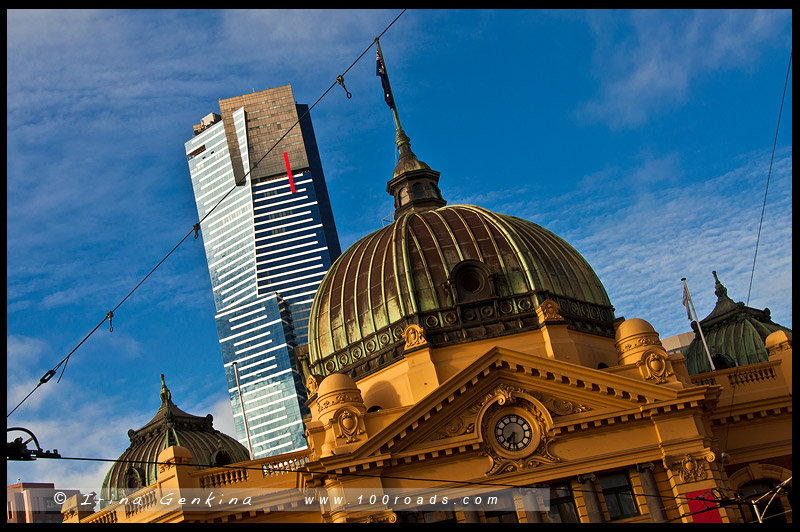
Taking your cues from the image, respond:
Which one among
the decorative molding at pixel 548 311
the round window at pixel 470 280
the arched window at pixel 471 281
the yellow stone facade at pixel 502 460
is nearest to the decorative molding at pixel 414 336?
the arched window at pixel 471 281

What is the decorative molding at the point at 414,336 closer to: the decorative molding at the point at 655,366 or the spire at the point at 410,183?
the decorative molding at the point at 655,366

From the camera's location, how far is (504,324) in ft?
144

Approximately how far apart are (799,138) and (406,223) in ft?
115

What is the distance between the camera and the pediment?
36688mm

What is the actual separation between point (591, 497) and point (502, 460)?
11.5ft

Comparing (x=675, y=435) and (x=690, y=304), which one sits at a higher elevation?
(x=690, y=304)

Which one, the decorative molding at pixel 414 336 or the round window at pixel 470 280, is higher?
the round window at pixel 470 280

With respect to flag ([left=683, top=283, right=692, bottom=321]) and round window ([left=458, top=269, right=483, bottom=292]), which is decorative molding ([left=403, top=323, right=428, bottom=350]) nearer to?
round window ([left=458, top=269, right=483, bottom=292])

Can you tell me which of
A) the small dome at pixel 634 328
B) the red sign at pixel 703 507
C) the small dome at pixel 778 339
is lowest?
the red sign at pixel 703 507

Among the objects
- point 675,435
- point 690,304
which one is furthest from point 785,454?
point 690,304

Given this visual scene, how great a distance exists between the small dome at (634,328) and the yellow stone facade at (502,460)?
5.70ft

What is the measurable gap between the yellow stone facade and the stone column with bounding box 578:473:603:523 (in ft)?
0.14

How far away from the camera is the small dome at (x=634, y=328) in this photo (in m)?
40.9
